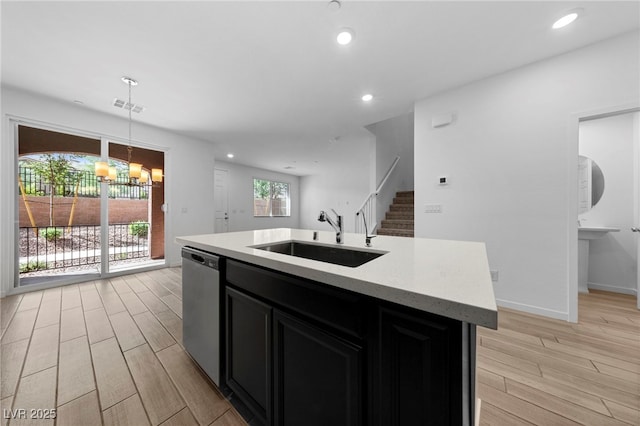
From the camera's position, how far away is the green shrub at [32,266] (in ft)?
10.8

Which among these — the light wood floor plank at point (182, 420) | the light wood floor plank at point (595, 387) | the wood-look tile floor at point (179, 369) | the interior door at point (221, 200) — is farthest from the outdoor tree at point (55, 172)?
the light wood floor plank at point (595, 387)

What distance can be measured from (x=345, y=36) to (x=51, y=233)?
487cm

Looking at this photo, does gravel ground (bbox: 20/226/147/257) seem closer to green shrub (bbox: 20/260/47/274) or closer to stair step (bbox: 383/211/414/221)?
green shrub (bbox: 20/260/47/274)

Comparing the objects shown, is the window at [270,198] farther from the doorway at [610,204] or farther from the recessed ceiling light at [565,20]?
the doorway at [610,204]

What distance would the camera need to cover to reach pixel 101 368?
1572 mm

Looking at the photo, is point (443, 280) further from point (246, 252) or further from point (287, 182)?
point (287, 182)

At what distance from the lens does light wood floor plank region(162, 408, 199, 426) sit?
117 centimetres

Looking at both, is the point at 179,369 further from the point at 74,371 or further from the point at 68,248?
the point at 68,248

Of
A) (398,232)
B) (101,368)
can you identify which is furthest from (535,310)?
(101,368)

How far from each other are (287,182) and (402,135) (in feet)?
16.6

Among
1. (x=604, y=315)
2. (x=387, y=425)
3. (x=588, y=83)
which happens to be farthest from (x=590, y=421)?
(x=588, y=83)

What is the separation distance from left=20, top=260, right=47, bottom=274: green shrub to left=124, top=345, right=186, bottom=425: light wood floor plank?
3184mm

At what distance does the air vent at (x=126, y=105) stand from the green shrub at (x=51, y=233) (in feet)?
6.87

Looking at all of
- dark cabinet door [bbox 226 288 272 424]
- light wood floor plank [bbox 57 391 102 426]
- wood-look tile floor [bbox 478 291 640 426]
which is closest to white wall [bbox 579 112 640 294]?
wood-look tile floor [bbox 478 291 640 426]
